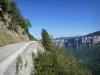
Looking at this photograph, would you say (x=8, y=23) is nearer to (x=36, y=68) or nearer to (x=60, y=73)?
(x=60, y=73)

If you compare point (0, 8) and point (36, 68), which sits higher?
point (0, 8)

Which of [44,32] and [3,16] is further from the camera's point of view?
[44,32]

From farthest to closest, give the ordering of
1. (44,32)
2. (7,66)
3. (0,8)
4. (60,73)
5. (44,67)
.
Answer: (44,32) → (0,8) → (60,73) → (44,67) → (7,66)

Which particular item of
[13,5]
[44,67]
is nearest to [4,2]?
[13,5]

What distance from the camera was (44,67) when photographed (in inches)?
1066

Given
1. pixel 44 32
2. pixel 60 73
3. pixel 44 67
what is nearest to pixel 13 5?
pixel 44 32

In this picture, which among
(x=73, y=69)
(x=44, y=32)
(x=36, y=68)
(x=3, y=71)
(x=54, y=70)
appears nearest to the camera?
(x=3, y=71)

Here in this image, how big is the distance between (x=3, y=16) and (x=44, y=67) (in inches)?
1009

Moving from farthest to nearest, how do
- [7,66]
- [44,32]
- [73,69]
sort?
[44,32]
[73,69]
[7,66]

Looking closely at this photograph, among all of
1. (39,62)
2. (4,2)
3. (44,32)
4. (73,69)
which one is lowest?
(73,69)

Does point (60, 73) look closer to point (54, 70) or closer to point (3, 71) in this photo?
point (54, 70)

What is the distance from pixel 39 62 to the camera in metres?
25.2

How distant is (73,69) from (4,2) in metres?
21.1

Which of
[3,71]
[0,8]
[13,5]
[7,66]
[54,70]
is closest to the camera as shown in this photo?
[3,71]
